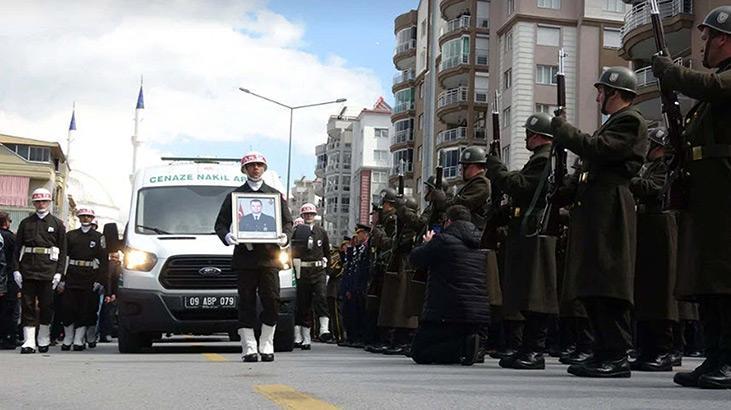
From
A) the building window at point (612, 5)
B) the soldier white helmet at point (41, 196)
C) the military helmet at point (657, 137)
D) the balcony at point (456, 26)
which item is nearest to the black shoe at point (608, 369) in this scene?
the military helmet at point (657, 137)

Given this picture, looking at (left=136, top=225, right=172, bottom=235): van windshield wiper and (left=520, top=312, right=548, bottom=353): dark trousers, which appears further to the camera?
(left=136, top=225, right=172, bottom=235): van windshield wiper

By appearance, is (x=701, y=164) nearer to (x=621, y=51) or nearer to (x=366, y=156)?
(x=621, y=51)

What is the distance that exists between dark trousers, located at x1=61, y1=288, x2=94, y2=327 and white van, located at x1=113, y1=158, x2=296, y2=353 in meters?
1.38

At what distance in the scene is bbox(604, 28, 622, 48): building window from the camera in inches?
2394

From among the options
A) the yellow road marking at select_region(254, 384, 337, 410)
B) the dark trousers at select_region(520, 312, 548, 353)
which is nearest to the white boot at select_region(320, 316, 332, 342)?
the dark trousers at select_region(520, 312, 548, 353)

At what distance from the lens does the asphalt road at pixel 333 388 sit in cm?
633

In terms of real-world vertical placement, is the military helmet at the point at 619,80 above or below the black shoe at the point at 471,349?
above

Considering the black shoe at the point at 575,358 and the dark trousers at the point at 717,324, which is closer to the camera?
the dark trousers at the point at 717,324

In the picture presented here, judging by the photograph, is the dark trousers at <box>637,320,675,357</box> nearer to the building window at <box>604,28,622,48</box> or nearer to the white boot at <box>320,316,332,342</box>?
the white boot at <box>320,316,332,342</box>

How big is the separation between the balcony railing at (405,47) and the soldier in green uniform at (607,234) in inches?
3284

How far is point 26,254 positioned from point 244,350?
4.56 metres

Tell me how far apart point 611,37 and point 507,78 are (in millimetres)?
6083

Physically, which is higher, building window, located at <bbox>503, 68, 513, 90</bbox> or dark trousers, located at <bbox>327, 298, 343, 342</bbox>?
building window, located at <bbox>503, 68, 513, 90</bbox>

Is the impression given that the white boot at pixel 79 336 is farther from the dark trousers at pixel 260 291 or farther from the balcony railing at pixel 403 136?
→ the balcony railing at pixel 403 136
